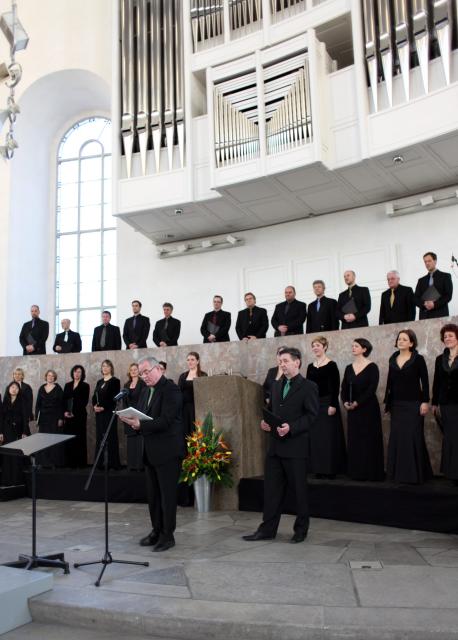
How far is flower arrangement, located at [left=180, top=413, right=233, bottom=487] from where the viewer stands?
6.38 m

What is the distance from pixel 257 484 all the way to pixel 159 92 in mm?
7320

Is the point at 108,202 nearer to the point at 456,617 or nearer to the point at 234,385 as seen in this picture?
the point at 234,385

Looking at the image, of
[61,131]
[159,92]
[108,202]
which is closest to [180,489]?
[159,92]

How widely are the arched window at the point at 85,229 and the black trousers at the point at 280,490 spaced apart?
9.23 m

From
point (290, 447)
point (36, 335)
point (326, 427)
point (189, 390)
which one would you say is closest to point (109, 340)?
point (36, 335)

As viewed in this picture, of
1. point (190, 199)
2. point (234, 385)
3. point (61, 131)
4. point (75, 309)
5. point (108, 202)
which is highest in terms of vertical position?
point (61, 131)

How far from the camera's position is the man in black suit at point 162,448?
4.87 metres

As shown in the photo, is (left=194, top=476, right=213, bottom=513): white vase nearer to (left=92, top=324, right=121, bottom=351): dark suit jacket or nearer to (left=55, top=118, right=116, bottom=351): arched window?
(left=92, top=324, right=121, bottom=351): dark suit jacket

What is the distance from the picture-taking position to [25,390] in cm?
893

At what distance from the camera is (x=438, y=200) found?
32.7ft

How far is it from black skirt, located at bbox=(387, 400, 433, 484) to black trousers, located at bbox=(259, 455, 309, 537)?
114 cm

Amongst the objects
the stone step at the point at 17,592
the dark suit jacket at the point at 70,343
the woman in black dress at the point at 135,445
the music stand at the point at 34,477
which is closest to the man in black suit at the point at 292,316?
the woman in black dress at the point at 135,445

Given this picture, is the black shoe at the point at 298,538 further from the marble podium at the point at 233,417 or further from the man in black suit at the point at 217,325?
the man in black suit at the point at 217,325

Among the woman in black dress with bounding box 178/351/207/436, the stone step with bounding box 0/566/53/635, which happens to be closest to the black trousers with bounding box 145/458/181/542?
the stone step with bounding box 0/566/53/635
